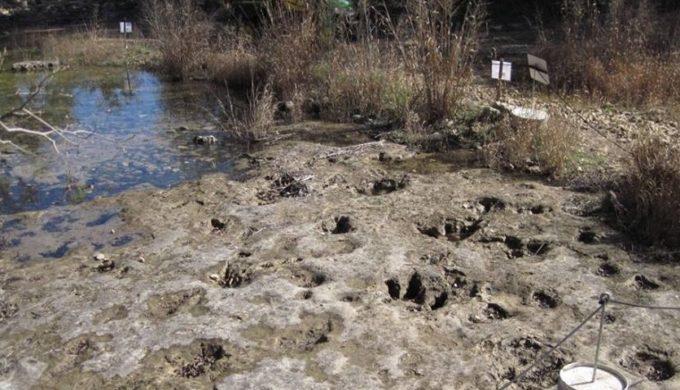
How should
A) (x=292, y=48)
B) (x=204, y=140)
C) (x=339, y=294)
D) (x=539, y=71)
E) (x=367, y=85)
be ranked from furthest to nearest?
(x=292, y=48) → (x=367, y=85) → (x=204, y=140) → (x=539, y=71) → (x=339, y=294)

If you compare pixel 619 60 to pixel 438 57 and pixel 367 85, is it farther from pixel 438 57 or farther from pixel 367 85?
pixel 367 85

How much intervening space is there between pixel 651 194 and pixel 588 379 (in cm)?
282

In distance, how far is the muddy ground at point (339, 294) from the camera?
12.3 feet

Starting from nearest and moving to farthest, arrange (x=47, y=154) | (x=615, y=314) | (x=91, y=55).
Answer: (x=615, y=314), (x=47, y=154), (x=91, y=55)

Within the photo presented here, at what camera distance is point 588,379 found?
8.95 ft

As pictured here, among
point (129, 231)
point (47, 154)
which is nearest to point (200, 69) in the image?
point (47, 154)

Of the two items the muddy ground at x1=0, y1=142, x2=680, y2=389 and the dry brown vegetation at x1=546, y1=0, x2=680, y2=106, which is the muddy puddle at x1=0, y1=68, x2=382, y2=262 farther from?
the dry brown vegetation at x1=546, y1=0, x2=680, y2=106

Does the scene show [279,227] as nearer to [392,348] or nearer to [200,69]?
[392,348]

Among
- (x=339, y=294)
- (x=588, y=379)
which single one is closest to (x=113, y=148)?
(x=339, y=294)

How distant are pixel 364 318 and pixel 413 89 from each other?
4.93m

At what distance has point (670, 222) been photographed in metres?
5.02

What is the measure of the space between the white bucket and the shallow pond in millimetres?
2918

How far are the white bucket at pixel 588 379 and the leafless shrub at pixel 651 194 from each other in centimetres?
256

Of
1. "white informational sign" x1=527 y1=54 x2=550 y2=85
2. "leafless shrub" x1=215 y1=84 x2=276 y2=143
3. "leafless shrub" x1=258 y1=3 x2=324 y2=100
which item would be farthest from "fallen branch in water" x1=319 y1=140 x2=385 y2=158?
"leafless shrub" x1=258 y1=3 x2=324 y2=100
